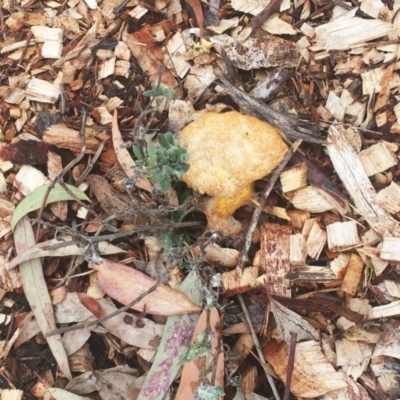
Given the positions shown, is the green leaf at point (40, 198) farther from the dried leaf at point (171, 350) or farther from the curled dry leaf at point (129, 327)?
the dried leaf at point (171, 350)

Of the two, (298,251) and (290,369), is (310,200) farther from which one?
(290,369)

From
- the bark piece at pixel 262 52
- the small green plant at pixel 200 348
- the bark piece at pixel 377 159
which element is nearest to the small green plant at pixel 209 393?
the small green plant at pixel 200 348

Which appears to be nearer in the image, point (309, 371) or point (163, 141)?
point (163, 141)

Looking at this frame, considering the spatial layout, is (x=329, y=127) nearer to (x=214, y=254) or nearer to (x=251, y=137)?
(x=251, y=137)

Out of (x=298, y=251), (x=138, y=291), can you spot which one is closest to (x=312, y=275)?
(x=298, y=251)

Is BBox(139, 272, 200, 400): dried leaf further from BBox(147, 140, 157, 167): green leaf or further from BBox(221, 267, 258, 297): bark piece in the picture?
BBox(147, 140, 157, 167): green leaf

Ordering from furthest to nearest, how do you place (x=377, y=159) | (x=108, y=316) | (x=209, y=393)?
(x=377, y=159)
(x=108, y=316)
(x=209, y=393)

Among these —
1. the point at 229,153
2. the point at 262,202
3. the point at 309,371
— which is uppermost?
the point at 229,153

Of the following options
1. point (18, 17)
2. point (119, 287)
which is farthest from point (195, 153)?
point (18, 17)
